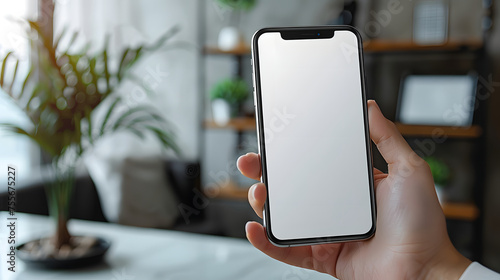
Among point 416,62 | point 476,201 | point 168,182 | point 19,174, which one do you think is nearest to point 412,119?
point 416,62

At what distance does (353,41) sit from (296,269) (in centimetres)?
46

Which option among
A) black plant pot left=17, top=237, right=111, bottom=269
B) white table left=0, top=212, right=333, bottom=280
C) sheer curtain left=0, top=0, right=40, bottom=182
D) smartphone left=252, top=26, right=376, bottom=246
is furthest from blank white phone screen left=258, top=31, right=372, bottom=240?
sheer curtain left=0, top=0, right=40, bottom=182

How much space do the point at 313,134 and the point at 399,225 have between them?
0.17m

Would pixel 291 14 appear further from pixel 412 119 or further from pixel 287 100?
pixel 287 100

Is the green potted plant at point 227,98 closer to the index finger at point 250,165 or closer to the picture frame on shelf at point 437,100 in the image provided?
the picture frame on shelf at point 437,100

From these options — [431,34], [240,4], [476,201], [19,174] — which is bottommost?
[476,201]

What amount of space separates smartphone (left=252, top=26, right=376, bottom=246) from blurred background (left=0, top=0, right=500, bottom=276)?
1508 millimetres

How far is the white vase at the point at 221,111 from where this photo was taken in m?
2.34

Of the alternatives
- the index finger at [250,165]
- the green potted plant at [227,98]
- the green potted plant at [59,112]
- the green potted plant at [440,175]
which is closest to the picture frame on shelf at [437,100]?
the green potted plant at [440,175]

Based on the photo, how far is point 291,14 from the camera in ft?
7.95

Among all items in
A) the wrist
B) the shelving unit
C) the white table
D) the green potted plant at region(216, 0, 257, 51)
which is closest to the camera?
the wrist

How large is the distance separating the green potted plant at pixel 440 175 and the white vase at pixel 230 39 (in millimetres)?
1116

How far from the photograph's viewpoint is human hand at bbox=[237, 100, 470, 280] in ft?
1.98

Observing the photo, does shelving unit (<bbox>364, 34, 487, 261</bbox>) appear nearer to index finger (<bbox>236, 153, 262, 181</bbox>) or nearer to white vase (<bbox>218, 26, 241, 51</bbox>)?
white vase (<bbox>218, 26, 241, 51</bbox>)
